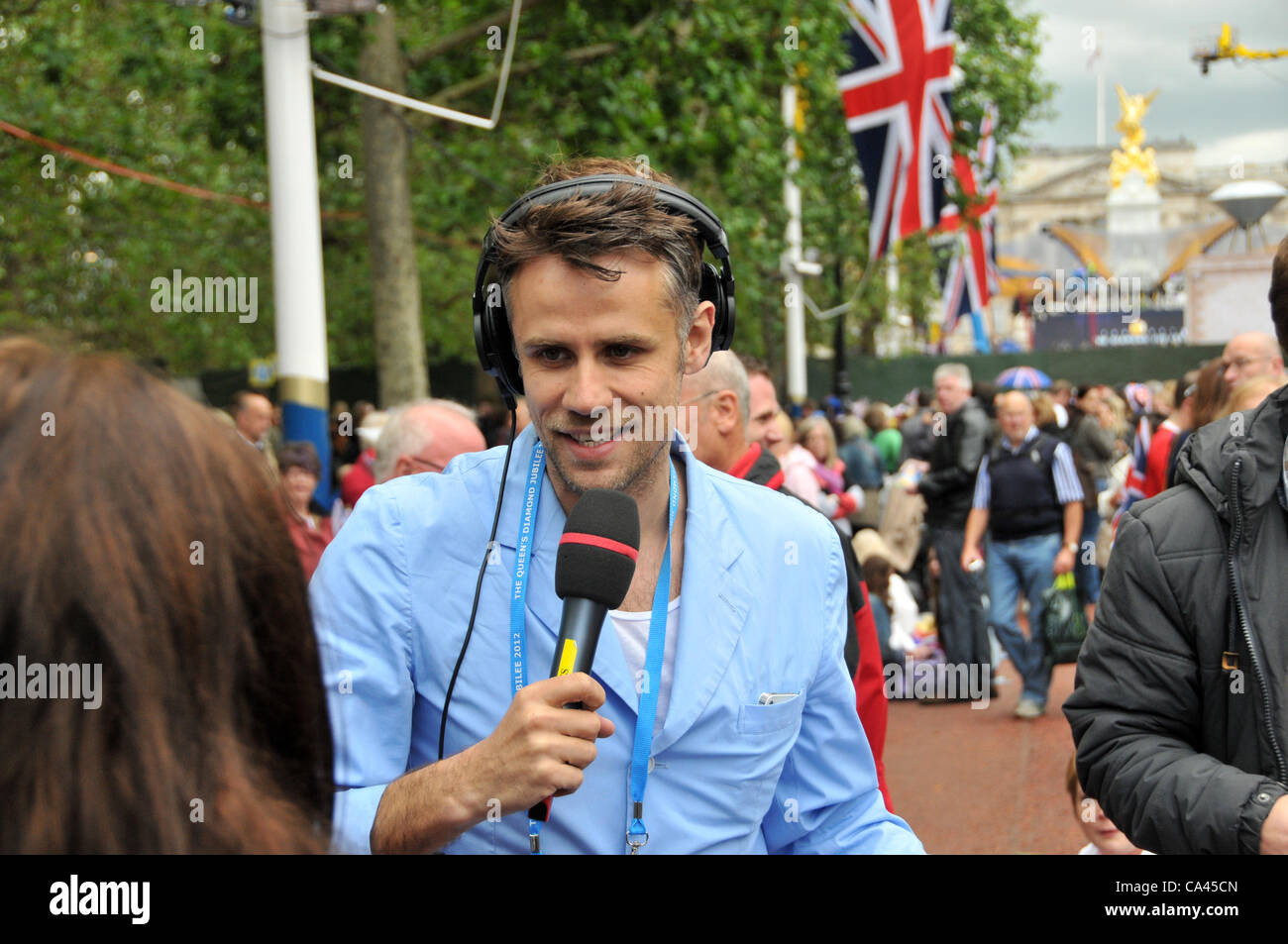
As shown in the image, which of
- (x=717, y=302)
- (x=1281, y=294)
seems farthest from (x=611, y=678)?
(x=1281, y=294)

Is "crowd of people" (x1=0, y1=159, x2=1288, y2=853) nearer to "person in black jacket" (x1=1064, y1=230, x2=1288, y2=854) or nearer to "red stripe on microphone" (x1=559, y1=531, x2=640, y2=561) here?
"person in black jacket" (x1=1064, y1=230, x2=1288, y2=854)

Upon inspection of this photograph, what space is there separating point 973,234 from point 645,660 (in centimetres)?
1972

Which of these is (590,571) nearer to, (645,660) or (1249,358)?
(645,660)

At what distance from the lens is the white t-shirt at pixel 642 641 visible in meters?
1.81

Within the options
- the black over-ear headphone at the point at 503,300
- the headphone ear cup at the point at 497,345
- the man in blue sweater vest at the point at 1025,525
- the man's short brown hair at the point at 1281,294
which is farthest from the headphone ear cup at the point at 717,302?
the man in blue sweater vest at the point at 1025,525

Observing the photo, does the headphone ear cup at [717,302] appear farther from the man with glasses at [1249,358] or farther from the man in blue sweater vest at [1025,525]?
the man in blue sweater vest at [1025,525]

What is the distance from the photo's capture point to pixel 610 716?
1766 mm

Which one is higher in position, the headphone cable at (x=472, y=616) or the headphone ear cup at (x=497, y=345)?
the headphone ear cup at (x=497, y=345)

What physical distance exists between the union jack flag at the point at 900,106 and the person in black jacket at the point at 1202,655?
10.8 m

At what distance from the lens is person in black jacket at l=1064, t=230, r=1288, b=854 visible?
214 cm

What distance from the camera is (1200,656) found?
2.25 metres

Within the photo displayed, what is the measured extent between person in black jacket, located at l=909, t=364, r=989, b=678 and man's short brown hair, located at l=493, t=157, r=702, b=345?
7.35 m

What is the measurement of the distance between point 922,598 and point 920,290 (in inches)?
908
